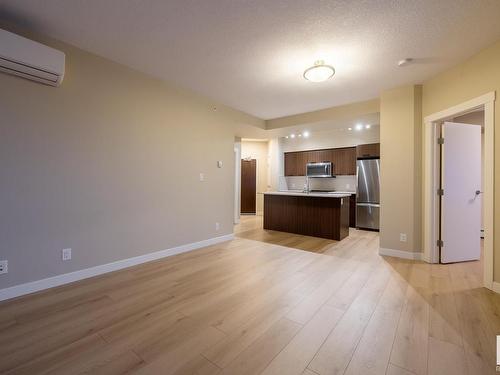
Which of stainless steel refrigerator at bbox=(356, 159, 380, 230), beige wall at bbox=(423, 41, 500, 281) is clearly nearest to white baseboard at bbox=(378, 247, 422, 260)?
beige wall at bbox=(423, 41, 500, 281)

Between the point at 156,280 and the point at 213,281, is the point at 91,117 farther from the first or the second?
the point at 213,281

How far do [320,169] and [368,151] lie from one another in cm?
139

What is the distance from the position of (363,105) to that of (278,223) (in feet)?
9.98

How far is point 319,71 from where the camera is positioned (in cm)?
274

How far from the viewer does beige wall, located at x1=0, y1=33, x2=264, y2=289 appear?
2232 millimetres

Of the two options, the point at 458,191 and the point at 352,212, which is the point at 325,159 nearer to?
the point at 352,212

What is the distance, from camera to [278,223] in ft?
17.7

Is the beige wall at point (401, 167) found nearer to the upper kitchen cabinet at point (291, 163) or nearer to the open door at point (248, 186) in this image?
the upper kitchen cabinet at point (291, 163)

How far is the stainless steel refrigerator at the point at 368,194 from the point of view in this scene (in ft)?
17.9

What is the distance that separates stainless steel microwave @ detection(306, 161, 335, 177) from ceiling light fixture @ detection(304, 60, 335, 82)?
3986 millimetres

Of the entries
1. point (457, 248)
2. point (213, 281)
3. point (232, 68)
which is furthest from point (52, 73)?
point (457, 248)

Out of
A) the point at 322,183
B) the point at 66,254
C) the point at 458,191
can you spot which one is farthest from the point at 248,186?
the point at 66,254

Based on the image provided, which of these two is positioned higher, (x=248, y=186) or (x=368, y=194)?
(x=248, y=186)

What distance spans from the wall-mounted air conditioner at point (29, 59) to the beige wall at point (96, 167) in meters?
0.18
